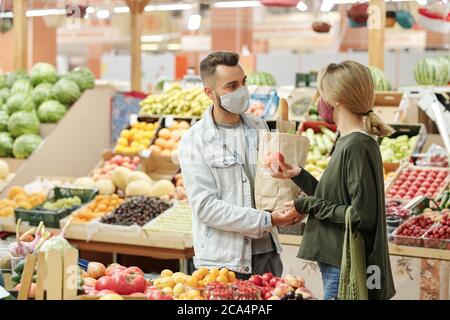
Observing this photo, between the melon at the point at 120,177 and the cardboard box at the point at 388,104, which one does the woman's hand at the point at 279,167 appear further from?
the cardboard box at the point at 388,104

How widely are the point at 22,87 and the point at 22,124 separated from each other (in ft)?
2.32

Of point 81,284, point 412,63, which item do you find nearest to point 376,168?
point 81,284

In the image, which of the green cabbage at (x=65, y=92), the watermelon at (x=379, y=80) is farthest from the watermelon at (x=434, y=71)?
the green cabbage at (x=65, y=92)

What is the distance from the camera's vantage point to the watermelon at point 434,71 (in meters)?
7.92

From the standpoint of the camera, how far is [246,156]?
147 inches

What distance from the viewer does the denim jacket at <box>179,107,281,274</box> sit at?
361cm

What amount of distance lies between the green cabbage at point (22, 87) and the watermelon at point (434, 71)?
3.80 m

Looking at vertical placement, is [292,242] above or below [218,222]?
below

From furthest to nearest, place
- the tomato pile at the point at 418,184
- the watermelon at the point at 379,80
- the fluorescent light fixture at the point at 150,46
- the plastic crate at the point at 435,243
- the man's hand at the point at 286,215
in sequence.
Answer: the fluorescent light fixture at the point at 150,46 → the watermelon at the point at 379,80 → the tomato pile at the point at 418,184 → the plastic crate at the point at 435,243 → the man's hand at the point at 286,215

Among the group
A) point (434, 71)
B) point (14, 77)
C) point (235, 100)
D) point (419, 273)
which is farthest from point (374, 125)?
point (14, 77)

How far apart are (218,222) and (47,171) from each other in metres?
4.24

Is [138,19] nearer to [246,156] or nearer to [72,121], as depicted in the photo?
[72,121]

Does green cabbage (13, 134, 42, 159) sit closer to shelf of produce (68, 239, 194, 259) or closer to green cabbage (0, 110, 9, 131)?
green cabbage (0, 110, 9, 131)

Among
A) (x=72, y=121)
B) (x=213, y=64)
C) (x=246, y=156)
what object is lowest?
(x=72, y=121)
